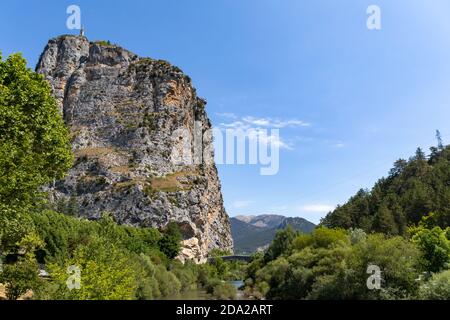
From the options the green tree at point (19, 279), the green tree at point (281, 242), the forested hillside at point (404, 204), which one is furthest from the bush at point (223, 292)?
the forested hillside at point (404, 204)

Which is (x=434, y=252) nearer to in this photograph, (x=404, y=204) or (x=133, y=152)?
(x=404, y=204)

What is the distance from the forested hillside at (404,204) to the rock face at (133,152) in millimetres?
55320

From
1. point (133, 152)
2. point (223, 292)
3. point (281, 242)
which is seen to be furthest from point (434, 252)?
point (133, 152)

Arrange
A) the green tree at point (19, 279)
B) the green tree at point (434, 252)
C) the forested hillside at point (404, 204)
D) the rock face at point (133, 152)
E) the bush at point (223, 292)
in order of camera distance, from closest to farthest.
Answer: the green tree at point (19, 279) → the green tree at point (434, 252) → the bush at point (223, 292) → the forested hillside at point (404, 204) → the rock face at point (133, 152)

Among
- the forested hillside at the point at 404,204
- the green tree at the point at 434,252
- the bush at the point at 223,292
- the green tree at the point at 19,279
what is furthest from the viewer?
the forested hillside at the point at 404,204

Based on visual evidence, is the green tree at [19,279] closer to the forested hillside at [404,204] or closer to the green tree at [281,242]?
the green tree at [281,242]

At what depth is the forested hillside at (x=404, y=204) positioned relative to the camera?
112 meters

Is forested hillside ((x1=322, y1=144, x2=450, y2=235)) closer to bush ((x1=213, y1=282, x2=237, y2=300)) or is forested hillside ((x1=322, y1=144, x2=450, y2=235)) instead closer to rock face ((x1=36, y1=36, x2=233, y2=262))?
bush ((x1=213, y1=282, x2=237, y2=300))

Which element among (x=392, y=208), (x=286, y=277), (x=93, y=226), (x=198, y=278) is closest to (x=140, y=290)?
(x=286, y=277)

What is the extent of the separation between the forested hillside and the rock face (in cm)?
5532

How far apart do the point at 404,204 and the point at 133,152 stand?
10140 cm

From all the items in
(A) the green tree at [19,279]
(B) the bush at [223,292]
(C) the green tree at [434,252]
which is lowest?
(B) the bush at [223,292]

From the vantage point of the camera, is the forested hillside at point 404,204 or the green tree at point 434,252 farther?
the forested hillside at point 404,204

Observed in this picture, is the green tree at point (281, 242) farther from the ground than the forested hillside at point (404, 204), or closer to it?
closer to it
